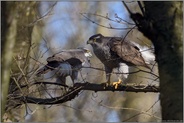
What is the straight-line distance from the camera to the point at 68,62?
824 cm

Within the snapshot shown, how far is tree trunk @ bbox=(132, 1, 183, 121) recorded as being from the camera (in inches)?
154

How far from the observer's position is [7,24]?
362cm

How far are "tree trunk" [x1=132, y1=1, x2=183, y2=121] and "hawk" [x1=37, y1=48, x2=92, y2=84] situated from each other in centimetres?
328

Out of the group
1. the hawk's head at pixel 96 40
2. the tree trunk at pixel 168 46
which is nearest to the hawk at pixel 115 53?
the hawk's head at pixel 96 40

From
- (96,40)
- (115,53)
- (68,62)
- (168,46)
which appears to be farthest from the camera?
(68,62)

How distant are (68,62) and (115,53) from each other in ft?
3.70

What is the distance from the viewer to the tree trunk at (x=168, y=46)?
154 inches

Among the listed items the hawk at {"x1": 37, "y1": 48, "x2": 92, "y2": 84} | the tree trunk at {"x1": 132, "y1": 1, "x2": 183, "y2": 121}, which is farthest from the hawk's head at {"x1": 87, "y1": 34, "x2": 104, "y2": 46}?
the tree trunk at {"x1": 132, "y1": 1, "x2": 183, "y2": 121}

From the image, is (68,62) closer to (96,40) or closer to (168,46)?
(96,40)

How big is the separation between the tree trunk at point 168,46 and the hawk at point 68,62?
3275 mm

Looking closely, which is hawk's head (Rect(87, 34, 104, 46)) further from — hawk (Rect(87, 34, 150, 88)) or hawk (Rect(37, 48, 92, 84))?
hawk (Rect(37, 48, 92, 84))

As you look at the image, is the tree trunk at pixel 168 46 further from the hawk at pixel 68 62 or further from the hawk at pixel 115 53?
the hawk at pixel 68 62

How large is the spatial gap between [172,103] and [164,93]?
0.13 meters

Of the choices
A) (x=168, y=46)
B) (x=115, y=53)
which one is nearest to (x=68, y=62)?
(x=115, y=53)
